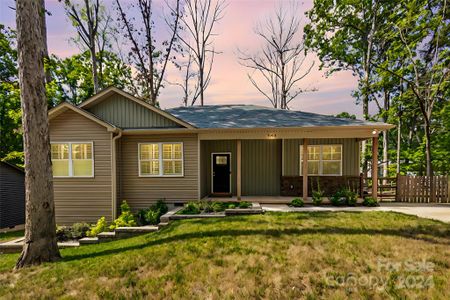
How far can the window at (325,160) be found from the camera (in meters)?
9.71

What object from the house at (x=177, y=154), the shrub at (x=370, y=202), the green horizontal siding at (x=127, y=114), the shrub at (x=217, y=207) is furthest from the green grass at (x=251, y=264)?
the green horizontal siding at (x=127, y=114)

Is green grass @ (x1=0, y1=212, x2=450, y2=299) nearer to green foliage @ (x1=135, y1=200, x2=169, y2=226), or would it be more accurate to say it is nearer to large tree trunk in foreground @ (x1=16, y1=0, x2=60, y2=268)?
large tree trunk in foreground @ (x1=16, y1=0, x2=60, y2=268)

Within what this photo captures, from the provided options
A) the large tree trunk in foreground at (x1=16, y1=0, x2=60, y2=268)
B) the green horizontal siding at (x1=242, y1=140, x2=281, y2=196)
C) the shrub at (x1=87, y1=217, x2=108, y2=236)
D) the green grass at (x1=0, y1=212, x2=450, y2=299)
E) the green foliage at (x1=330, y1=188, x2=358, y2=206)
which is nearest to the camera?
the green grass at (x1=0, y1=212, x2=450, y2=299)

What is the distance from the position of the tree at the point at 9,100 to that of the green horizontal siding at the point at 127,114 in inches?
345

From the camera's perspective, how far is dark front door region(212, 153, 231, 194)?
33.9 ft

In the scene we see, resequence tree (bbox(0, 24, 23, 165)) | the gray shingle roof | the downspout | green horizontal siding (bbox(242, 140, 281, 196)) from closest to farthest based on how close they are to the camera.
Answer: the downspout
the gray shingle roof
green horizontal siding (bbox(242, 140, 281, 196))
tree (bbox(0, 24, 23, 165))

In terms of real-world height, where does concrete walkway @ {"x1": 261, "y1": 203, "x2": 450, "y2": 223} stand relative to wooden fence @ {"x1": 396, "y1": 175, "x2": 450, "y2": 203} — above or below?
below

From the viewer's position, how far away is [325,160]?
384 inches

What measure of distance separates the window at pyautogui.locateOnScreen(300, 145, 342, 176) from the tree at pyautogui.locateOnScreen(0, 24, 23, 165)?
17.5 meters

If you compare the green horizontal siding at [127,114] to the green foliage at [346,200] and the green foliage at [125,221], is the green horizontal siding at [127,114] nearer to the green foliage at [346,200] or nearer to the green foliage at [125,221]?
the green foliage at [125,221]

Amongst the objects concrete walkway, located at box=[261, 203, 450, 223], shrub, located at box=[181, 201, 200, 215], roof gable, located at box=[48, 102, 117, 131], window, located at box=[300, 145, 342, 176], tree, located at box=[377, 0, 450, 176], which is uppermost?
tree, located at box=[377, 0, 450, 176]

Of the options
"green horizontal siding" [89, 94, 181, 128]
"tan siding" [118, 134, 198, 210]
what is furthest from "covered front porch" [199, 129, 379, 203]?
"green horizontal siding" [89, 94, 181, 128]

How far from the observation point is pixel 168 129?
8562mm

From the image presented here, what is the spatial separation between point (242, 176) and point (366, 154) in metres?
13.4
